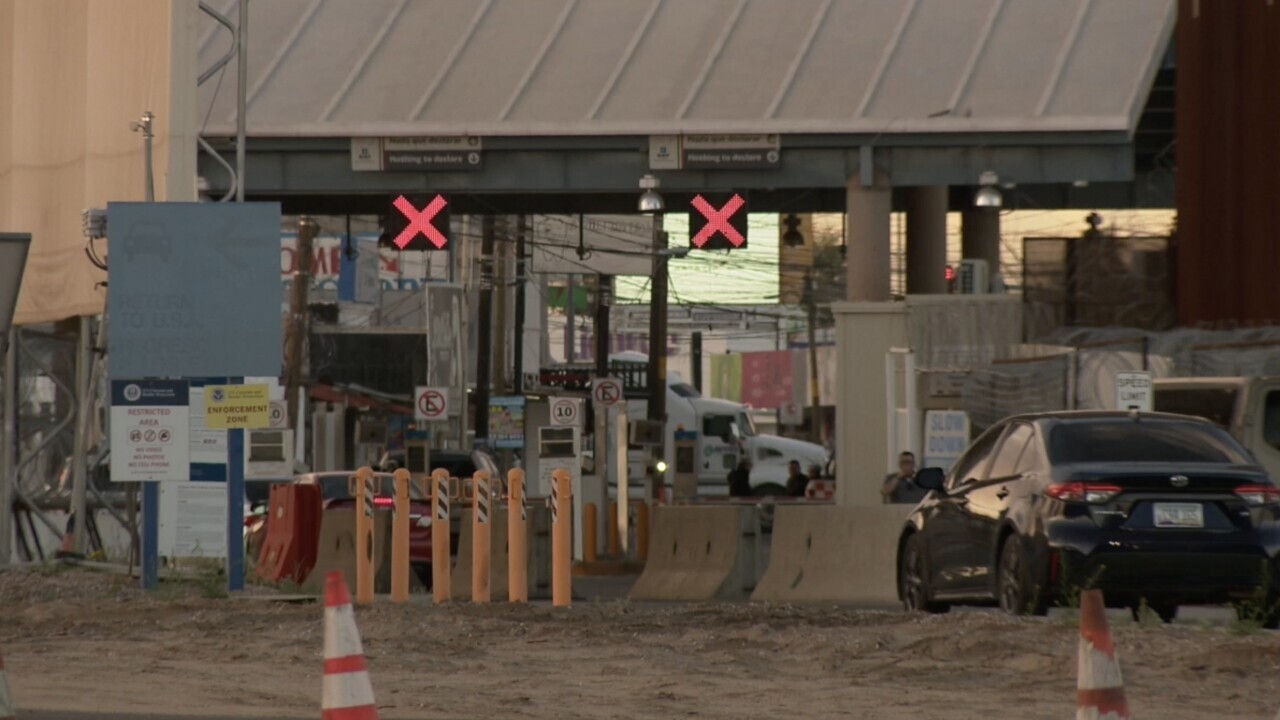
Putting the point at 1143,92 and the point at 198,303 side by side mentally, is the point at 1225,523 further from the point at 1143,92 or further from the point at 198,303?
the point at 1143,92

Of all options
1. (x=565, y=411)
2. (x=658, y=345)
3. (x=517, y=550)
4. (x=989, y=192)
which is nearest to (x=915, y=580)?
(x=517, y=550)

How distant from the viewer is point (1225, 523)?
14695 millimetres

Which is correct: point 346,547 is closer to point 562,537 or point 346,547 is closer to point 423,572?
point 423,572

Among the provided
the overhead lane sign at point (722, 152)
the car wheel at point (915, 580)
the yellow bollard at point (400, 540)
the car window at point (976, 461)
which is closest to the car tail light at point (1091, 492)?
the car window at point (976, 461)

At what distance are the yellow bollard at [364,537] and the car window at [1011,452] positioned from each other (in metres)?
7.11

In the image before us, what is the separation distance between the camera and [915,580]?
1744 cm

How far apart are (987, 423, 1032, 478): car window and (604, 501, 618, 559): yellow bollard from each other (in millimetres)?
16370

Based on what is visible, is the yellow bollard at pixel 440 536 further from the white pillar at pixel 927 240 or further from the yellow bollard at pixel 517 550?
the white pillar at pixel 927 240

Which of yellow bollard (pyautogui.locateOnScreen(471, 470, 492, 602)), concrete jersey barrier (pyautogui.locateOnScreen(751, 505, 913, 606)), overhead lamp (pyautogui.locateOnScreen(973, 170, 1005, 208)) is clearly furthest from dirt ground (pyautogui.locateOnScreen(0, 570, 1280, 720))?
overhead lamp (pyautogui.locateOnScreen(973, 170, 1005, 208))

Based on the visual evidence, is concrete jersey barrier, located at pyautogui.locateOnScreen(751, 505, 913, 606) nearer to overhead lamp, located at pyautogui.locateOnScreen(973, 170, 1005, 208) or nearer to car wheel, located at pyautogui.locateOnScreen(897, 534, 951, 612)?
car wheel, located at pyautogui.locateOnScreen(897, 534, 951, 612)

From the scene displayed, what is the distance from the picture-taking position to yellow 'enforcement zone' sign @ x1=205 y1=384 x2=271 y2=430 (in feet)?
63.6

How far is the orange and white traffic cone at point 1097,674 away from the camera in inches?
294

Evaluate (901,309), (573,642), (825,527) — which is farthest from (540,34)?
(573,642)

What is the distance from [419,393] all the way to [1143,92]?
16.2 metres
